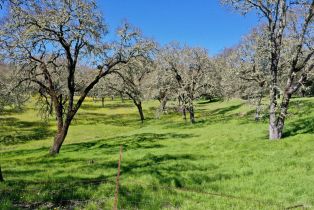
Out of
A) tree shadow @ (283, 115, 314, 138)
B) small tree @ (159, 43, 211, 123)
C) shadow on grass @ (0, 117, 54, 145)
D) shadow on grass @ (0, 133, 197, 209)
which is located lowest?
shadow on grass @ (0, 117, 54, 145)

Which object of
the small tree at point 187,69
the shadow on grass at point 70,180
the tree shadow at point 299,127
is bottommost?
the shadow on grass at point 70,180

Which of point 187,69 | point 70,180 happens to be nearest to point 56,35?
point 70,180

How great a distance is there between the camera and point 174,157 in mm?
22594

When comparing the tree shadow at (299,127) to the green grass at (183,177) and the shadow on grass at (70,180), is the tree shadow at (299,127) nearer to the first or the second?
the green grass at (183,177)

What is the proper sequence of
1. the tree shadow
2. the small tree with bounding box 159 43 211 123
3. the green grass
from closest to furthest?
1. the green grass
2. the tree shadow
3. the small tree with bounding box 159 43 211 123

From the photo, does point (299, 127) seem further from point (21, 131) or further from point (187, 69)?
point (21, 131)

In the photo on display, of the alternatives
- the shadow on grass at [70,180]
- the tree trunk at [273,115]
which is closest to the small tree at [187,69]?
the shadow on grass at [70,180]

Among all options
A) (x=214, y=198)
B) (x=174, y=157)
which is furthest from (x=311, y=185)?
(x=174, y=157)

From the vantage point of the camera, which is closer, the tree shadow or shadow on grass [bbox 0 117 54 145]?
the tree shadow

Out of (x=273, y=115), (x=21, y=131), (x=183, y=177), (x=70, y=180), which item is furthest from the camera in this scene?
(x=21, y=131)

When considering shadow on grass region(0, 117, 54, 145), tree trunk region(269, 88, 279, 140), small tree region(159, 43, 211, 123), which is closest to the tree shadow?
tree trunk region(269, 88, 279, 140)

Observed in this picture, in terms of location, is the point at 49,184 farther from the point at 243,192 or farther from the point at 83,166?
the point at 243,192

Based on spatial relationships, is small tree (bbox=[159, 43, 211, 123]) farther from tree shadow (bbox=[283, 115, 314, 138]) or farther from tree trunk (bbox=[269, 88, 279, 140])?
tree trunk (bbox=[269, 88, 279, 140])

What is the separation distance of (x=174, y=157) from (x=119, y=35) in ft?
39.6
